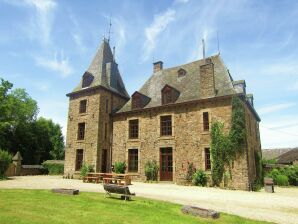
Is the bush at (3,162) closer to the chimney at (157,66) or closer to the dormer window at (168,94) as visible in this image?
the dormer window at (168,94)

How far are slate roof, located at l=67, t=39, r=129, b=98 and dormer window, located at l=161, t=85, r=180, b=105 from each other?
20.5ft

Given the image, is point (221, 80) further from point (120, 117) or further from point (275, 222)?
point (275, 222)

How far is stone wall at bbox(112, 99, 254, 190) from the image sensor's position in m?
18.4

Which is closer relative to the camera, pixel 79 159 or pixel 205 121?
pixel 205 121

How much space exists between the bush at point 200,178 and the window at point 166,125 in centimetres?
429

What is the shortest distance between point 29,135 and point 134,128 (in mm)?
26260

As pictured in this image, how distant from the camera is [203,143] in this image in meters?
18.8

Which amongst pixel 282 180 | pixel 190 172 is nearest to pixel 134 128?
pixel 190 172

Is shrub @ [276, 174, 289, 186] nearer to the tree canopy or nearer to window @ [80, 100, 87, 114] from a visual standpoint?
window @ [80, 100, 87, 114]

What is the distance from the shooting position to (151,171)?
20.8m

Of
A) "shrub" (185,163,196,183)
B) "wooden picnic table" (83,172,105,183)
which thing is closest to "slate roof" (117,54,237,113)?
"shrub" (185,163,196,183)

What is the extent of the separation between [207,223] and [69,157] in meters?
20.4

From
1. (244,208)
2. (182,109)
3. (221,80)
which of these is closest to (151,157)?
(182,109)

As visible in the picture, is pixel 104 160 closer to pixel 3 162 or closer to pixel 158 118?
pixel 158 118
